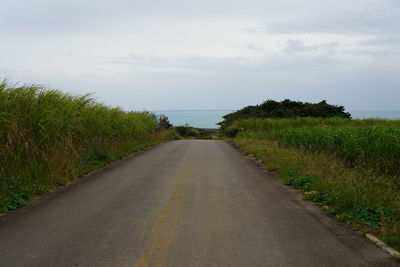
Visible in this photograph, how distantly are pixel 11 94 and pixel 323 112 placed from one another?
53506mm

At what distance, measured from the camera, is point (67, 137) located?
42.2 feet

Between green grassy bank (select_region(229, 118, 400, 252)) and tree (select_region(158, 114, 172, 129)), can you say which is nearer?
green grassy bank (select_region(229, 118, 400, 252))

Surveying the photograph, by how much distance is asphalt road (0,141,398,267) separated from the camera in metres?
5.41

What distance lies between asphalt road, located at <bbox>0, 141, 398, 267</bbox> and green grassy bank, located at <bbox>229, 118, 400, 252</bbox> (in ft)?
1.67

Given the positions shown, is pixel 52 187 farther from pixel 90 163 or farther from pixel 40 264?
pixel 40 264

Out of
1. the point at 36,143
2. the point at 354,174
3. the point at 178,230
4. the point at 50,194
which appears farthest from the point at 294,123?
the point at 178,230

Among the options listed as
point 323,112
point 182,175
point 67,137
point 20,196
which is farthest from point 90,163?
point 323,112

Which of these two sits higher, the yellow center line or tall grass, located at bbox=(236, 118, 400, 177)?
tall grass, located at bbox=(236, 118, 400, 177)

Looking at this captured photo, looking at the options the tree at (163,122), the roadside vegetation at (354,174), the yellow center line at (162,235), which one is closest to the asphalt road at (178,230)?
the yellow center line at (162,235)

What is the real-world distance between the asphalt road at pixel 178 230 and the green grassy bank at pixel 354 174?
508 millimetres

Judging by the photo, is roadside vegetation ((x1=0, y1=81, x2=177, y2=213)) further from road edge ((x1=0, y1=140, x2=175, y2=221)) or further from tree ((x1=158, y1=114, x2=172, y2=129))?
tree ((x1=158, y1=114, x2=172, y2=129))

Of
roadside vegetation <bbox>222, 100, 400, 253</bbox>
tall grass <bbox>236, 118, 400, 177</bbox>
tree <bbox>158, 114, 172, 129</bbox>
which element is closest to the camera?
roadside vegetation <bbox>222, 100, 400, 253</bbox>

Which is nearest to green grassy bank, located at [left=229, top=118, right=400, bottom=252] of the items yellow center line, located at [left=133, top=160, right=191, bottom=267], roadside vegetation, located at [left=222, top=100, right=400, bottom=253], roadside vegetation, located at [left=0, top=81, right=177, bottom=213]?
roadside vegetation, located at [left=222, top=100, right=400, bottom=253]

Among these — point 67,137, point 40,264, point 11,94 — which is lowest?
point 40,264
